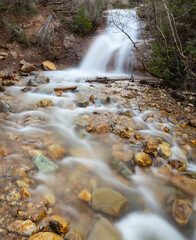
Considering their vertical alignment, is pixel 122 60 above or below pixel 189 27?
below

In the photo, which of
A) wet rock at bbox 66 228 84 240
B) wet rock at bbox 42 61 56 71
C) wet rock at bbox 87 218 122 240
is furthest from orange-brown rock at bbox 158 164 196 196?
wet rock at bbox 42 61 56 71

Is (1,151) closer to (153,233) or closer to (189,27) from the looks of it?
(153,233)

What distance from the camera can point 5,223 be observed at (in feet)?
4.33

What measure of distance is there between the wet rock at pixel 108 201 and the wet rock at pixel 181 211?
512mm

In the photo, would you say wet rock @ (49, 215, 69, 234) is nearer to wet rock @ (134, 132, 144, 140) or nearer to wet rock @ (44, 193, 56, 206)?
wet rock @ (44, 193, 56, 206)

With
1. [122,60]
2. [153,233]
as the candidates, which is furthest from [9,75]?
[153,233]

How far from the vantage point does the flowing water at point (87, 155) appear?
61.4 inches

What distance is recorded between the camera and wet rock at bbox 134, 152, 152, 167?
220 cm

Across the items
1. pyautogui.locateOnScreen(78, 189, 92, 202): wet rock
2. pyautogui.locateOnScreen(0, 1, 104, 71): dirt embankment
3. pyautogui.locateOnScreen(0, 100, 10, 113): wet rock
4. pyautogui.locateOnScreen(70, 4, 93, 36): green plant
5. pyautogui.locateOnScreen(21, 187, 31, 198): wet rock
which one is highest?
pyautogui.locateOnScreen(70, 4, 93, 36): green plant

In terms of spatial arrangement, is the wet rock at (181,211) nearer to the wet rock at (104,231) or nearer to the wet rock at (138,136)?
the wet rock at (104,231)

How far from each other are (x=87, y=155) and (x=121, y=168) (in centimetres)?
55

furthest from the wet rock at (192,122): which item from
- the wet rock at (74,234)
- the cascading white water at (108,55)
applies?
the cascading white water at (108,55)

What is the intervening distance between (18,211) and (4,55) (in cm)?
689

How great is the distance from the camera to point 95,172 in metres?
2.10
